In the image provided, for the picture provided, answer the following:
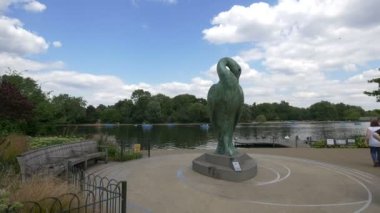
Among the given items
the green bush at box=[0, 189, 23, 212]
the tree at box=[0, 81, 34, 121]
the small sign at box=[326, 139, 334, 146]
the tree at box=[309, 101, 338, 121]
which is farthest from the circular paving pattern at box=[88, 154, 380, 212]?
the tree at box=[309, 101, 338, 121]

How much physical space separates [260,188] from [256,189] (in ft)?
0.59

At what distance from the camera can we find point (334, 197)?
9508 millimetres

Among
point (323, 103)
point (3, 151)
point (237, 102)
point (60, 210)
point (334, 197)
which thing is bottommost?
point (334, 197)

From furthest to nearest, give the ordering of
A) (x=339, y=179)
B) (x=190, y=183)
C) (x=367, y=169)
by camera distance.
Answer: (x=367, y=169), (x=339, y=179), (x=190, y=183)

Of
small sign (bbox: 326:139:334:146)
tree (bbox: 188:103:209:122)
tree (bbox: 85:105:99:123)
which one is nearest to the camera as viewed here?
small sign (bbox: 326:139:334:146)

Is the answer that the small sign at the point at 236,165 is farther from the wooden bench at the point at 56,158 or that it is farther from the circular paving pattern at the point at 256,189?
the wooden bench at the point at 56,158

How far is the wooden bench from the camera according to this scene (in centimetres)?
898

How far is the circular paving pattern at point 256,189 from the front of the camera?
8.58 m

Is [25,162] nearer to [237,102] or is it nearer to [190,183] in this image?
[190,183]

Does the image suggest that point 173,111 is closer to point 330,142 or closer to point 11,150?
point 330,142

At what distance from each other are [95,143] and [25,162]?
6.99 meters

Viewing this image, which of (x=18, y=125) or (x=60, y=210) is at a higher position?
(x=18, y=125)

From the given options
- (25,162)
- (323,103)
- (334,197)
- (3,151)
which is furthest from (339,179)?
(323,103)

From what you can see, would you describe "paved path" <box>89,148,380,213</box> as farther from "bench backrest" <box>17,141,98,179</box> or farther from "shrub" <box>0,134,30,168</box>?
"shrub" <box>0,134,30,168</box>
